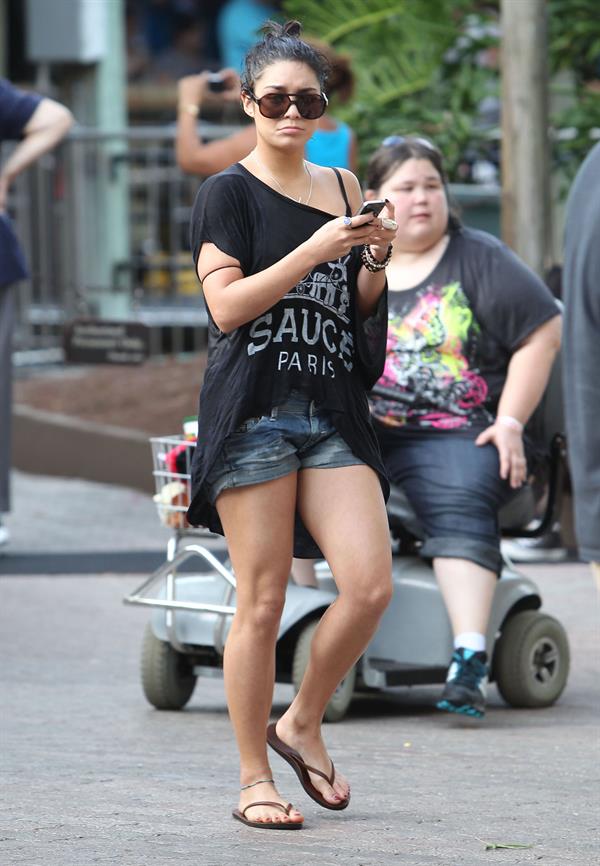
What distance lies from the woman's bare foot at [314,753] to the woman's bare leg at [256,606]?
0.34 ft

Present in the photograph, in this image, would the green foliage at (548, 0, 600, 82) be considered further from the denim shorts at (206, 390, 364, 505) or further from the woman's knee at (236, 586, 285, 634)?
the woman's knee at (236, 586, 285, 634)

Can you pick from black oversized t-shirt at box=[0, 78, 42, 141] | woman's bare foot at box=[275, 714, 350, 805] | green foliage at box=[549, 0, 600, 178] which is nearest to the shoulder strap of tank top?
woman's bare foot at box=[275, 714, 350, 805]

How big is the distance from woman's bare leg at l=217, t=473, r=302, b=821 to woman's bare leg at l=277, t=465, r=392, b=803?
69mm

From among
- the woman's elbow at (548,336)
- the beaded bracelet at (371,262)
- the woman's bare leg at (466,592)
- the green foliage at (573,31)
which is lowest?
the woman's bare leg at (466,592)

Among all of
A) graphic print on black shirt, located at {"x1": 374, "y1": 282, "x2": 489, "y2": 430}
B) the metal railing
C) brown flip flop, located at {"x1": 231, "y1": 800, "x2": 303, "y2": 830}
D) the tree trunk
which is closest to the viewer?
brown flip flop, located at {"x1": 231, "y1": 800, "x2": 303, "y2": 830}

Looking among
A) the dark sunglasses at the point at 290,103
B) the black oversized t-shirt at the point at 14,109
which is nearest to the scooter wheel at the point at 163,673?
the dark sunglasses at the point at 290,103

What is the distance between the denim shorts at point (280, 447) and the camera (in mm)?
4551

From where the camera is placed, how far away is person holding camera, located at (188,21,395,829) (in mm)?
4551

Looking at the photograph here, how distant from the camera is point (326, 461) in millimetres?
4613

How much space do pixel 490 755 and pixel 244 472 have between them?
4.68 ft

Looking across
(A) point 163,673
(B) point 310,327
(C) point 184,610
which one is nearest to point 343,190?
(B) point 310,327

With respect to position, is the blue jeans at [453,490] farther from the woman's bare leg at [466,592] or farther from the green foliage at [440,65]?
the green foliage at [440,65]

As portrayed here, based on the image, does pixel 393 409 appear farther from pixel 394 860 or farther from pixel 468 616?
pixel 394 860

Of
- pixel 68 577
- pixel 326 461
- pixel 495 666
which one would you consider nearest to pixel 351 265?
pixel 326 461
